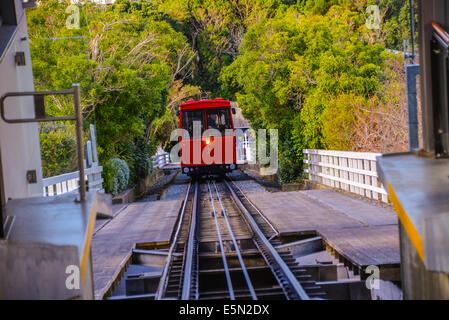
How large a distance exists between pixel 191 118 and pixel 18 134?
49.0 feet

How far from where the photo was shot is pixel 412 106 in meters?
5.44

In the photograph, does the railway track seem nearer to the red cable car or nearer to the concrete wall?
the concrete wall

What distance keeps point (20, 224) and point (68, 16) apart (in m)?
11.0

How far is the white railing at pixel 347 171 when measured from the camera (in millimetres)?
10977

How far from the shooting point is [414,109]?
5.42m

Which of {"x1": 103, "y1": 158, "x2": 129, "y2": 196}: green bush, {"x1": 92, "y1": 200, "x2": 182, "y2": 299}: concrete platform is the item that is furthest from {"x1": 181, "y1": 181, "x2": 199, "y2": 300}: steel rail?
{"x1": 103, "y1": 158, "x2": 129, "y2": 196}: green bush

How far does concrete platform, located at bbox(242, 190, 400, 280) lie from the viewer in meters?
6.46

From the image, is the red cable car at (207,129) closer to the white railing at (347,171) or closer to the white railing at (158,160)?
the white railing at (347,171)

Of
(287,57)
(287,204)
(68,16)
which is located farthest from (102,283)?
(287,57)

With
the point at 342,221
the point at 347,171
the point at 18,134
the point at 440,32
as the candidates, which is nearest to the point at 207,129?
the point at 347,171

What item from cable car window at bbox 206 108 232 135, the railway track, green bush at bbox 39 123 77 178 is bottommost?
the railway track

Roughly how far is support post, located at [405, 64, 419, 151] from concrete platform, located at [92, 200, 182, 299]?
3.48 meters

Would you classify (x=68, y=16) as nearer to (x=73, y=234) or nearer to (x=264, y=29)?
(x=264, y=29)

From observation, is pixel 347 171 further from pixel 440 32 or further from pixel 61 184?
pixel 440 32
